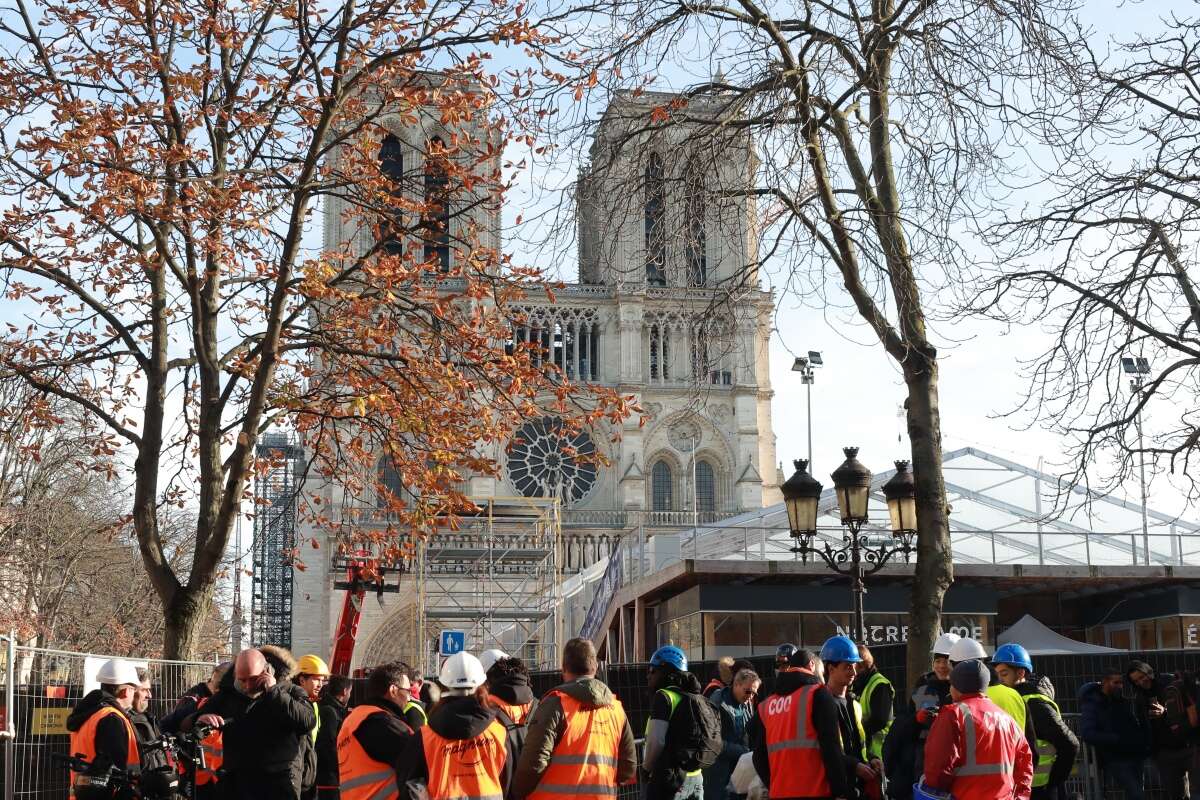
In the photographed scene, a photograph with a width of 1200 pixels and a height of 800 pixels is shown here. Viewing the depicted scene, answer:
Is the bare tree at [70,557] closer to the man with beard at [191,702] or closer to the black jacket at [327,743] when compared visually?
the man with beard at [191,702]

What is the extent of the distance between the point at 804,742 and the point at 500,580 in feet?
142

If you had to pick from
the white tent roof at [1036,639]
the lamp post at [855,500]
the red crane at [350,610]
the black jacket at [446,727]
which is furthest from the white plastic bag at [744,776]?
the white tent roof at [1036,639]

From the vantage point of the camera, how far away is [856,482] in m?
13.2

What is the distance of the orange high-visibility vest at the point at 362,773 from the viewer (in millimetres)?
6707

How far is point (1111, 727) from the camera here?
10984 mm

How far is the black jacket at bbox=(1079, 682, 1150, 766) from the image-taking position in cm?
1094

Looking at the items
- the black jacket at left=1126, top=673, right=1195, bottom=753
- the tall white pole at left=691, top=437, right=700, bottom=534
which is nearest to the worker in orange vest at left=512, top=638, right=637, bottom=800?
the black jacket at left=1126, top=673, right=1195, bottom=753

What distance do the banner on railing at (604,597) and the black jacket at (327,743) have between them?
62.6 feet

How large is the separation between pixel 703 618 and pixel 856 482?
30.0 feet

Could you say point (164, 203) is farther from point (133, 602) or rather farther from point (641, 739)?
point (133, 602)

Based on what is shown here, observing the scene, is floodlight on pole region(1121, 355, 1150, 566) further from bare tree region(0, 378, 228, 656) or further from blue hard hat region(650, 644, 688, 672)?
bare tree region(0, 378, 228, 656)

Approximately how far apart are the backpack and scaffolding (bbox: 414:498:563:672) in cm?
2731

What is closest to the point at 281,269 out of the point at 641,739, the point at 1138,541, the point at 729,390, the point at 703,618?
the point at 641,739

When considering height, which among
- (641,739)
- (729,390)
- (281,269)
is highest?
(729,390)
